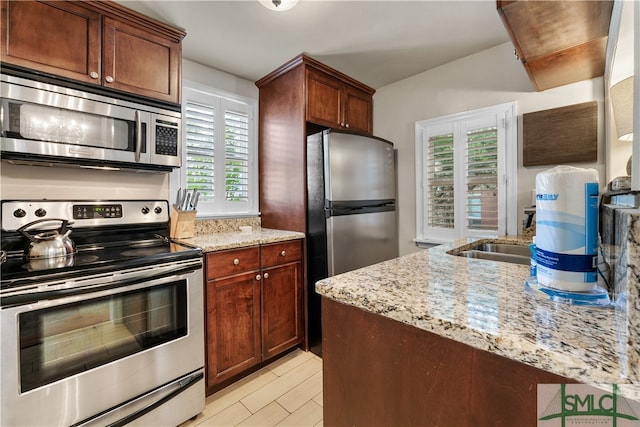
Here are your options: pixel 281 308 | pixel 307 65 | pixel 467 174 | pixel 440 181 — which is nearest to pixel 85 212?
pixel 281 308

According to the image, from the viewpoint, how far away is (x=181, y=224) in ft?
6.53

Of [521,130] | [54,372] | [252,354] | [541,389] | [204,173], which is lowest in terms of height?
[252,354]

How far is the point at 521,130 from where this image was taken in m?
2.14

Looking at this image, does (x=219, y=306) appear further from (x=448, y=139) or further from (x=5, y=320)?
(x=448, y=139)

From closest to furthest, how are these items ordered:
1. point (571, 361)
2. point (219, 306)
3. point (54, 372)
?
point (571, 361), point (54, 372), point (219, 306)

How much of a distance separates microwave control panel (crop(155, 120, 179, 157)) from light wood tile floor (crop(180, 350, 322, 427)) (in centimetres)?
160

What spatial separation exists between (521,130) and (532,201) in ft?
1.82

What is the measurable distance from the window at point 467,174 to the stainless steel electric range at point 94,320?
2100mm

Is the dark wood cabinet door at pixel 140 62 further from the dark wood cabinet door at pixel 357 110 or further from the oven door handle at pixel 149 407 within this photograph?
the oven door handle at pixel 149 407

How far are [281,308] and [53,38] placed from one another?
6.80 ft

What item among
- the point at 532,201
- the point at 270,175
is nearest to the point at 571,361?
the point at 532,201

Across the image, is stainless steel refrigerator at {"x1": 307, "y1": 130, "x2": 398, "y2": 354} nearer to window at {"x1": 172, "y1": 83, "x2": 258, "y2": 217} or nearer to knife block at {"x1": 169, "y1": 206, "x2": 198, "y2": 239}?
window at {"x1": 172, "y1": 83, "x2": 258, "y2": 217}

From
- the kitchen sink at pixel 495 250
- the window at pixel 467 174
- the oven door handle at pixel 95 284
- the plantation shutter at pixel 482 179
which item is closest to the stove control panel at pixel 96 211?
the oven door handle at pixel 95 284

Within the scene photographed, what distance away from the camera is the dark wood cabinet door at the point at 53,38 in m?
1.34
